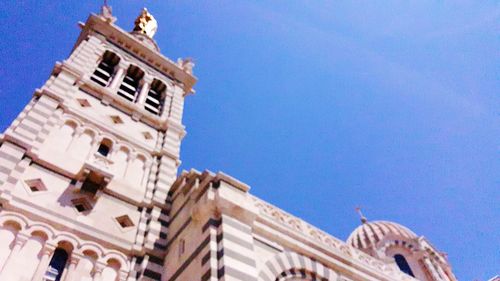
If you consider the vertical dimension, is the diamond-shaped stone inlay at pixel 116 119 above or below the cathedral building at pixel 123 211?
above

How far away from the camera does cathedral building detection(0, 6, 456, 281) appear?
31.5 ft

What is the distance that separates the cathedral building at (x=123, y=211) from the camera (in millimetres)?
9609

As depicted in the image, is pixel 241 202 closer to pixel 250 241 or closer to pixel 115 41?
pixel 250 241

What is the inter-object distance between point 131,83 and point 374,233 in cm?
1807

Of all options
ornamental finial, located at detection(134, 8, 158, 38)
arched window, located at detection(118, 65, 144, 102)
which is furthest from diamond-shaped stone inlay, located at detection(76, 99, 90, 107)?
ornamental finial, located at detection(134, 8, 158, 38)

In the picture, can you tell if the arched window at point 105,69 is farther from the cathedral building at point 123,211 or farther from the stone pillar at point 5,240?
the stone pillar at point 5,240

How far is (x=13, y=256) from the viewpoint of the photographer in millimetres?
9234

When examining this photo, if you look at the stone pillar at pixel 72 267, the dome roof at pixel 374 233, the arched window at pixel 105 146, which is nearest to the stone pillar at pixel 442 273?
the dome roof at pixel 374 233

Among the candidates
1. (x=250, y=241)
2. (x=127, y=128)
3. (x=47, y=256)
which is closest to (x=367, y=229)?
(x=127, y=128)

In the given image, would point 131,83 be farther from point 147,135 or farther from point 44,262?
point 44,262

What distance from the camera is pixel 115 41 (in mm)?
20875

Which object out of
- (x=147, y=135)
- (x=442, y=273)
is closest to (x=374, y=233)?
(x=442, y=273)

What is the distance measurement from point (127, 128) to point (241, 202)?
7.14m

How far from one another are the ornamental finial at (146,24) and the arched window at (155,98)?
27.8ft
